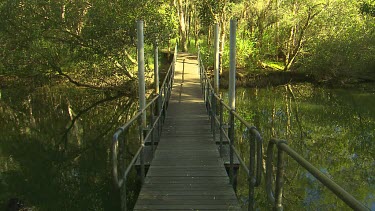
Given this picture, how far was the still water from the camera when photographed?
7859 millimetres

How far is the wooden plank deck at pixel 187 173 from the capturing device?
4680 mm

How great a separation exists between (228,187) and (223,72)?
18208 millimetres

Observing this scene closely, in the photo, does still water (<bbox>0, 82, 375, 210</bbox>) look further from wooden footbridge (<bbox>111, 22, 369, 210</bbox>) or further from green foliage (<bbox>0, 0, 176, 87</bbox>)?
green foliage (<bbox>0, 0, 176, 87</bbox>)

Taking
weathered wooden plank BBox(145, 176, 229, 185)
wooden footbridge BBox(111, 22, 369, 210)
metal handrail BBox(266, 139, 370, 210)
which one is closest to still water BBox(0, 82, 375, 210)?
wooden footbridge BBox(111, 22, 369, 210)

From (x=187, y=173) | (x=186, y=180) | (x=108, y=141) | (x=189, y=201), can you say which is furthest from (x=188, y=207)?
(x=108, y=141)

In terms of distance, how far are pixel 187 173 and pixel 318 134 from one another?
26.1 feet

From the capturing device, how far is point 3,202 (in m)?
7.37

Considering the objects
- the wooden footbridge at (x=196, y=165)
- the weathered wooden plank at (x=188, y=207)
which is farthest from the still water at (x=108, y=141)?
the weathered wooden plank at (x=188, y=207)

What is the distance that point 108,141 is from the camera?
463 inches

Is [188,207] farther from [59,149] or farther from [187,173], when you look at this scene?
[59,149]

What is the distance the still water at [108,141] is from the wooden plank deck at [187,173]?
1.35 metres

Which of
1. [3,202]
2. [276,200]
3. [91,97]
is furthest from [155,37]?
[276,200]

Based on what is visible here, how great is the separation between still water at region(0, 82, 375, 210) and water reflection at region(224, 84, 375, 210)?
2cm

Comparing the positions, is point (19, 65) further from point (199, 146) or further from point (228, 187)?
point (228, 187)
